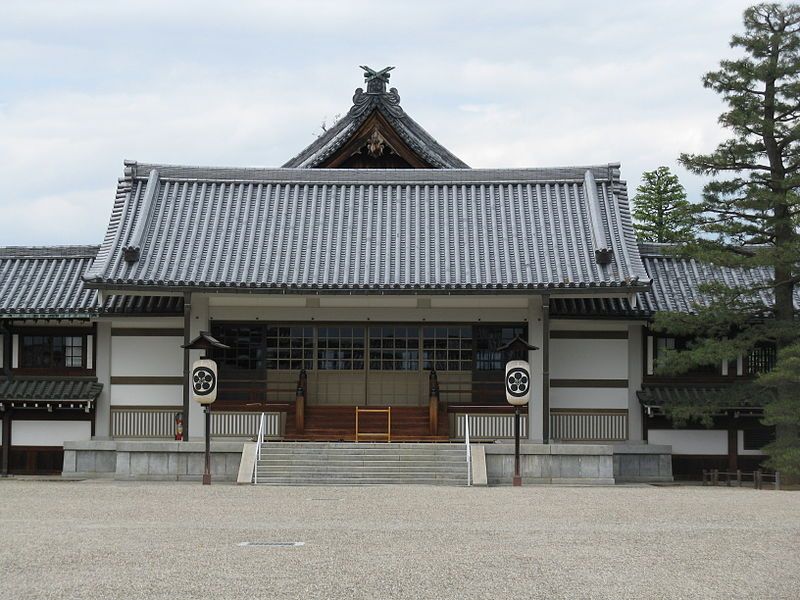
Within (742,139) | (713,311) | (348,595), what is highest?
(742,139)

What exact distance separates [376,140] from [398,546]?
18759 millimetres

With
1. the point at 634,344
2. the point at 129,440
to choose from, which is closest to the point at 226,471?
the point at 129,440

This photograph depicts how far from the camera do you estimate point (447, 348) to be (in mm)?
27516

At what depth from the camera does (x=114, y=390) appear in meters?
26.9

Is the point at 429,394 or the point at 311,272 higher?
the point at 311,272

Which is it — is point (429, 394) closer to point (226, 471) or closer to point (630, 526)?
point (226, 471)

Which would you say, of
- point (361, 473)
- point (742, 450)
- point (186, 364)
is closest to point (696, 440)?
point (742, 450)

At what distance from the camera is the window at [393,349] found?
27484 mm

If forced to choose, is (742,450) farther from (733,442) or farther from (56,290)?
(56,290)

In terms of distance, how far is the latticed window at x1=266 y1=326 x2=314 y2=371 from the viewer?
2748cm

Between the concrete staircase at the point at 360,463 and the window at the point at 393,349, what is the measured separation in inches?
133

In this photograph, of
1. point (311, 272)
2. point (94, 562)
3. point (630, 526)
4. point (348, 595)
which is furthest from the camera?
point (311, 272)

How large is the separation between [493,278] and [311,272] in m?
4.00

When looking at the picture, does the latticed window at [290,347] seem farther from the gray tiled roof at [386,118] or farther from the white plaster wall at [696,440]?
the white plaster wall at [696,440]
